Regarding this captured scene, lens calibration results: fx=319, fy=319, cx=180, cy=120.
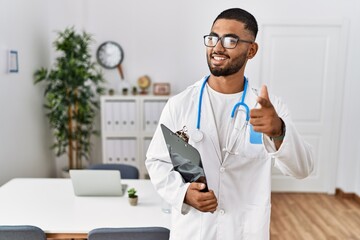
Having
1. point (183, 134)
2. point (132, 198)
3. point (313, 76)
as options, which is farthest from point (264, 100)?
point (313, 76)

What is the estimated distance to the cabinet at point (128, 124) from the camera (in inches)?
146

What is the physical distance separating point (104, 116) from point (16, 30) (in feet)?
4.13

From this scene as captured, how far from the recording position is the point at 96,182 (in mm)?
2020

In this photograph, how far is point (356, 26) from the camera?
12.3 feet

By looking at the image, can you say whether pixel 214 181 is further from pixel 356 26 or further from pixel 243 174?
pixel 356 26

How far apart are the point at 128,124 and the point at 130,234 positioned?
235cm

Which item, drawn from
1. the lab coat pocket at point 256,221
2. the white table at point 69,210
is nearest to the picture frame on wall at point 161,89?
the white table at point 69,210

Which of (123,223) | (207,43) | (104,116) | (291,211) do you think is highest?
(207,43)

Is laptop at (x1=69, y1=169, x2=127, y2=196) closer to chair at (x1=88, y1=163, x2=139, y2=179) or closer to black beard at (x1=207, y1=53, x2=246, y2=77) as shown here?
chair at (x1=88, y1=163, x2=139, y2=179)

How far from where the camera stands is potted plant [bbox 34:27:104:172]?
11.4 feet

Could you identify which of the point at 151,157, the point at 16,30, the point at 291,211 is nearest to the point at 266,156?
the point at 151,157

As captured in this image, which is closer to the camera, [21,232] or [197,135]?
[197,135]

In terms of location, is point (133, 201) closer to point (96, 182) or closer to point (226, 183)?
point (96, 182)

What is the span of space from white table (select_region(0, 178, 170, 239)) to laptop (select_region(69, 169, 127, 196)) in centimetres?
4
